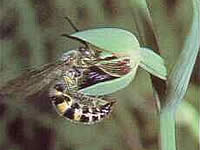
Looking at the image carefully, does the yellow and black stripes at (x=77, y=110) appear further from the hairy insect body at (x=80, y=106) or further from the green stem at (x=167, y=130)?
the green stem at (x=167, y=130)

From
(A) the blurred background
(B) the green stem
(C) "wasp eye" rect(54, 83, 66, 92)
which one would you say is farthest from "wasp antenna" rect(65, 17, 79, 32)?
(B) the green stem

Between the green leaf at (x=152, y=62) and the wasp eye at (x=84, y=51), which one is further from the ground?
the wasp eye at (x=84, y=51)

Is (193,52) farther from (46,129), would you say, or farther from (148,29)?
(46,129)

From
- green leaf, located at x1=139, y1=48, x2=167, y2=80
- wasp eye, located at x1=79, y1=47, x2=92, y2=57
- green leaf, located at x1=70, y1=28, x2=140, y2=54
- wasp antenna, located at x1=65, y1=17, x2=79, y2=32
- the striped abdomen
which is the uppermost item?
wasp antenna, located at x1=65, y1=17, x2=79, y2=32

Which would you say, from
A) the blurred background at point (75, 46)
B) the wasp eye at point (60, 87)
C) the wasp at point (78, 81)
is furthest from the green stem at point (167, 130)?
the wasp eye at point (60, 87)

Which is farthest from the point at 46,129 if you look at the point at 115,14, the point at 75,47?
the point at 115,14

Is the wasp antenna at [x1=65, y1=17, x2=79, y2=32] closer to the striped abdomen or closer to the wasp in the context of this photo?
the wasp
